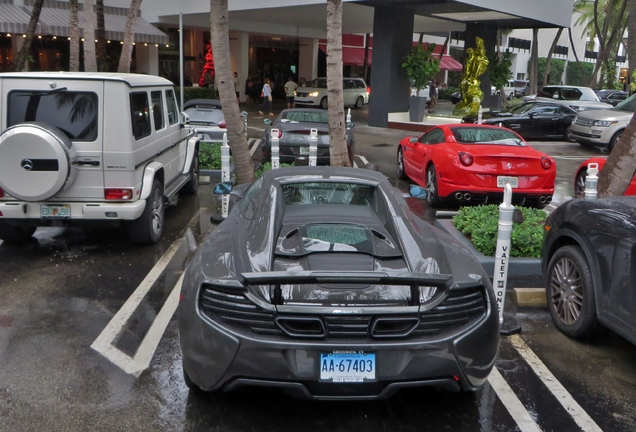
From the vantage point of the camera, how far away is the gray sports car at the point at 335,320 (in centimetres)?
342

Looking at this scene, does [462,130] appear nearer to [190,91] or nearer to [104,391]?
[104,391]

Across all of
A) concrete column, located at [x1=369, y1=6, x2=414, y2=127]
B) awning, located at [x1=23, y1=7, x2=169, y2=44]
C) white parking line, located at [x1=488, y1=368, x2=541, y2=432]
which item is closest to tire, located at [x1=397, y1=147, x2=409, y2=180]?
white parking line, located at [x1=488, y1=368, x2=541, y2=432]

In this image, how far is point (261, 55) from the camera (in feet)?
129

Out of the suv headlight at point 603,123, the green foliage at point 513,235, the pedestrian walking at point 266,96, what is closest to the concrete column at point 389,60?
the pedestrian walking at point 266,96

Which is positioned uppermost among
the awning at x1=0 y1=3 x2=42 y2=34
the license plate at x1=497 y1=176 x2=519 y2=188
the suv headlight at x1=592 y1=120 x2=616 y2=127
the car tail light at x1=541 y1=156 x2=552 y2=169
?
the awning at x1=0 y1=3 x2=42 y2=34

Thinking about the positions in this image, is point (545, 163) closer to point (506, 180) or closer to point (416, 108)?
point (506, 180)

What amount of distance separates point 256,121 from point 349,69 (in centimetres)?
2130

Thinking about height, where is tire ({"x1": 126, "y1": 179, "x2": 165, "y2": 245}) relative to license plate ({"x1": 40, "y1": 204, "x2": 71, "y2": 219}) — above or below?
below

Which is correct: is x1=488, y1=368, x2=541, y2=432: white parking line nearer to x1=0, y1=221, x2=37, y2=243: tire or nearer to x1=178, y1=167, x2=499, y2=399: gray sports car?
x1=178, y1=167, x2=499, y2=399: gray sports car

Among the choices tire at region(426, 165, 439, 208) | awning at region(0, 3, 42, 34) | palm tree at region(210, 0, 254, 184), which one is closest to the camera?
palm tree at region(210, 0, 254, 184)

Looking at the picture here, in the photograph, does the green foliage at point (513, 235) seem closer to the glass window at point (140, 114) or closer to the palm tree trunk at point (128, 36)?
the glass window at point (140, 114)

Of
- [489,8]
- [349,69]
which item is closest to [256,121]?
[489,8]

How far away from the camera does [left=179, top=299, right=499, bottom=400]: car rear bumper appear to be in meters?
3.41

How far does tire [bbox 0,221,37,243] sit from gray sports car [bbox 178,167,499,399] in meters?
4.63
